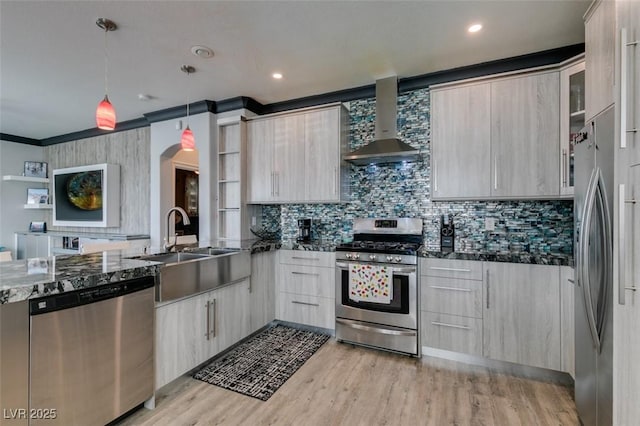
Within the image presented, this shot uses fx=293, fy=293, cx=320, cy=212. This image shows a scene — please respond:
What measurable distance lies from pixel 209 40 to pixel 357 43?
1.26m

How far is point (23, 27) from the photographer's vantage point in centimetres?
230

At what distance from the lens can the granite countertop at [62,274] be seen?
4.44 ft

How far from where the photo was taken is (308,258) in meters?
3.29

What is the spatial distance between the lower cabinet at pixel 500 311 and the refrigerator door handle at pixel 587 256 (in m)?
0.67

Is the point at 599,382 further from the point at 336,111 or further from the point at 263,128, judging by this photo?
the point at 263,128

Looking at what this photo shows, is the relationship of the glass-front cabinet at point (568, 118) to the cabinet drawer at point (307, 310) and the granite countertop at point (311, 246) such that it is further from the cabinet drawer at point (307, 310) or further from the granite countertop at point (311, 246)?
the cabinet drawer at point (307, 310)

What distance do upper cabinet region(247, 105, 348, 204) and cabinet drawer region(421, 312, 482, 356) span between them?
1570 mm

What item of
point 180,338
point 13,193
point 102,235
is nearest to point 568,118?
point 180,338

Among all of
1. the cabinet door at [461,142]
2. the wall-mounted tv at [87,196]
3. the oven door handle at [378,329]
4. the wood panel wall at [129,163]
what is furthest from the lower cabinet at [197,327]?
the wall-mounted tv at [87,196]

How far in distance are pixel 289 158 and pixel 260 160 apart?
427 millimetres

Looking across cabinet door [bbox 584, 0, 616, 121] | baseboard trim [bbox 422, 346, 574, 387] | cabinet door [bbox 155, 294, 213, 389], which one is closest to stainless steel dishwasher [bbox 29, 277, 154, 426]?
cabinet door [bbox 155, 294, 213, 389]

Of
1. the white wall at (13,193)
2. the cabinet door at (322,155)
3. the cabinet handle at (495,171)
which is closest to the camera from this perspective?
the cabinet handle at (495,171)

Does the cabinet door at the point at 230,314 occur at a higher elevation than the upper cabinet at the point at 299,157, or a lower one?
lower

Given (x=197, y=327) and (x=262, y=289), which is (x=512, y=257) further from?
(x=197, y=327)
